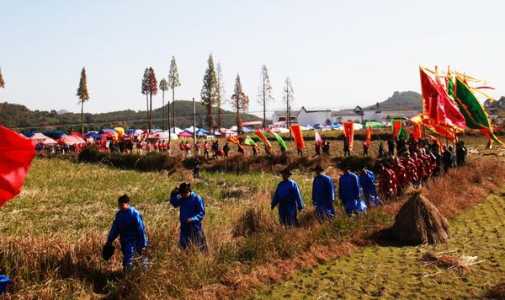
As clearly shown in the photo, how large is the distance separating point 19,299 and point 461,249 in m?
7.21

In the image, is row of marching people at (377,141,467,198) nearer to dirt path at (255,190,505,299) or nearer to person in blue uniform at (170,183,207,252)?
dirt path at (255,190,505,299)

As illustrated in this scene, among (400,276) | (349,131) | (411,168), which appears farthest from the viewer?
(349,131)

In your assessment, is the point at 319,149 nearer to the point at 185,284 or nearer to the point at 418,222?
the point at 418,222

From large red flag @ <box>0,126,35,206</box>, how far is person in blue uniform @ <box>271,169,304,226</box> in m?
6.10

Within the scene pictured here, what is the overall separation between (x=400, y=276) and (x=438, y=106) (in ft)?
22.3

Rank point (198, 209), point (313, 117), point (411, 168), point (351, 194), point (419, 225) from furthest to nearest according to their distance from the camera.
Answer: point (313, 117) → point (411, 168) → point (351, 194) → point (419, 225) → point (198, 209)

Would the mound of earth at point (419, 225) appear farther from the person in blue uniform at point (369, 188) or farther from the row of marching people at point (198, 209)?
the person in blue uniform at point (369, 188)

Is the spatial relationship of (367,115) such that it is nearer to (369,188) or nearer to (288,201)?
(369,188)

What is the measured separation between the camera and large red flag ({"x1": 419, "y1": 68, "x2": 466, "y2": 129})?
42.2 feet

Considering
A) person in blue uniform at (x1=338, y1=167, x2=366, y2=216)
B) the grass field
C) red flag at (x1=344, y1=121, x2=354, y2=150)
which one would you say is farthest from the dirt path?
red flag at (x1=344, y1=121, x2=354, y2=150)

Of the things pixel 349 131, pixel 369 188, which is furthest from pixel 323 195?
pixel 349 131

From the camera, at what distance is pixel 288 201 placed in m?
10.2

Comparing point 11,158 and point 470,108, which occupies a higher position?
point 470,108

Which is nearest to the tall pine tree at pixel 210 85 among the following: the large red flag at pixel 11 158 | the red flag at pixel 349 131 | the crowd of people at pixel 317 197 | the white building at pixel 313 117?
the white building at pixel 313 117
